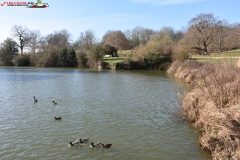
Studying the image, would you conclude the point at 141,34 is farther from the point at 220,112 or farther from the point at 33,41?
the point at 220,112

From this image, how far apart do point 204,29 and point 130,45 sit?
108ft

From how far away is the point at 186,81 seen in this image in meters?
27.6

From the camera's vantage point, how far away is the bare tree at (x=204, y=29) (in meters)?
53.0

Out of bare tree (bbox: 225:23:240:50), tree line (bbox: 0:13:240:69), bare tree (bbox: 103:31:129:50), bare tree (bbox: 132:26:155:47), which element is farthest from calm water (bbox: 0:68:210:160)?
bare tree (bbox: 132:26:155:47)

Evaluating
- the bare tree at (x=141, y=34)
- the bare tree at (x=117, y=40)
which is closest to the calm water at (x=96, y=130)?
the bare tree at (x=117, y=40)

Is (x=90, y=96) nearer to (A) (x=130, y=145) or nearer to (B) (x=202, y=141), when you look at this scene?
(A) (x=130, y=145)

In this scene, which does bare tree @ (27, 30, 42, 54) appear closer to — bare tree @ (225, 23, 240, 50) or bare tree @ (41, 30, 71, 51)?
bare tree @ (41, 30, 71, 51)

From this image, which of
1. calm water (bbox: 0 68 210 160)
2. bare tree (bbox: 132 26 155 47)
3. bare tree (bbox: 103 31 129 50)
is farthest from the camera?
bare tree (bbox: 132 26 155 47)

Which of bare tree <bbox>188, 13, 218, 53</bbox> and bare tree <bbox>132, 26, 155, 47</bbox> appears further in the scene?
bare tree <bbox>132, 26, 155, 47</bbox>

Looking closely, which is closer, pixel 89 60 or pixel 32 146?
pixel 32 146

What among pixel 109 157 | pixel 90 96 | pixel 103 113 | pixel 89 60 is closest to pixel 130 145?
pixel 109 157

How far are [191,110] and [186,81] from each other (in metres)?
17.6

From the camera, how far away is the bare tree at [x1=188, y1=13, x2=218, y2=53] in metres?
53.0

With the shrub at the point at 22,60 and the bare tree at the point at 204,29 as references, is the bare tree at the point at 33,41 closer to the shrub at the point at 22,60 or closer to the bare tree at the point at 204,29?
the shrub at the point at 22,60
